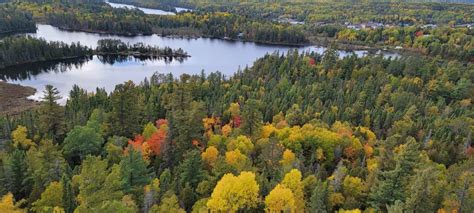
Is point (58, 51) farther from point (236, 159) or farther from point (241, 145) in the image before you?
point (236, 159)

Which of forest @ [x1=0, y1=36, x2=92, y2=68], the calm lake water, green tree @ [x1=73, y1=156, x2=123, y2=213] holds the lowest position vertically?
the calm lake water

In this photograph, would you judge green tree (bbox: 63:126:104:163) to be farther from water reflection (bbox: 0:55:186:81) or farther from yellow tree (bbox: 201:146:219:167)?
water reflection (bbox: 0:55:186:81)

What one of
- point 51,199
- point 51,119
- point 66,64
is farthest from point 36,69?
point 51,199

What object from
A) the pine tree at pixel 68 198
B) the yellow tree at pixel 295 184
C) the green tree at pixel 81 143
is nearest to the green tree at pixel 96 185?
the pine tree at pixel 68 198

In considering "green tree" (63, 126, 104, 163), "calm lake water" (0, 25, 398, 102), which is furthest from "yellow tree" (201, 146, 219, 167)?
"calm lake water" (0, 25, 398, 102)

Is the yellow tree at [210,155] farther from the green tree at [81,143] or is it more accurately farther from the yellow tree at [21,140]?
the yellow tree at [21,140]

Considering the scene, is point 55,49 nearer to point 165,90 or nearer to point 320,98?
point 165,90
